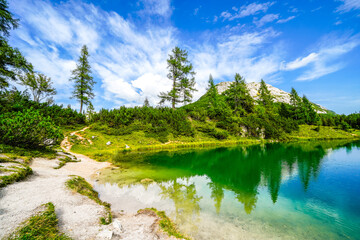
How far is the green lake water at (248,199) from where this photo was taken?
645 centimetres

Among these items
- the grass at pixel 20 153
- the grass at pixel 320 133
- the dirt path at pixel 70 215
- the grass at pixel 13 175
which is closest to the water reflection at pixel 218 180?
the dirt path at pixel 70 215

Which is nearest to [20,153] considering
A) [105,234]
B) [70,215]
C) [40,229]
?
[70,215]

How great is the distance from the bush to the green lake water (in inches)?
292

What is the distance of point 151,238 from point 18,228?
4.00 metres

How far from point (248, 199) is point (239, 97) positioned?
55479mm

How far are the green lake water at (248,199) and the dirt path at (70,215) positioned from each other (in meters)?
1.48

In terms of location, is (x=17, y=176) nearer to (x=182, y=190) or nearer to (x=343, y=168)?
(x=182, y=190)

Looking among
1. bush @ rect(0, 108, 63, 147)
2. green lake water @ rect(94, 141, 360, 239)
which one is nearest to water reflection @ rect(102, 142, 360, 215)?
green lake water @ rect(94, 141, 360, 239)

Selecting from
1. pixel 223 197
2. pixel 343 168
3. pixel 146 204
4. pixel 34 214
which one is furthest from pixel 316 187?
pixel 34 214

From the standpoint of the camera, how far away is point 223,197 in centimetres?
966

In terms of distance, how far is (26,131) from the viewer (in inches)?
537

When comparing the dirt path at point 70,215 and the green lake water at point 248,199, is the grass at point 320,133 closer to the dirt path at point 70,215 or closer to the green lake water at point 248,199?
the green lake water at point 248,199

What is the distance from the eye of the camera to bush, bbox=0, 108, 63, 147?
1268cm

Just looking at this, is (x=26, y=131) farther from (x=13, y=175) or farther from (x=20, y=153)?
(x=13, y=175)
